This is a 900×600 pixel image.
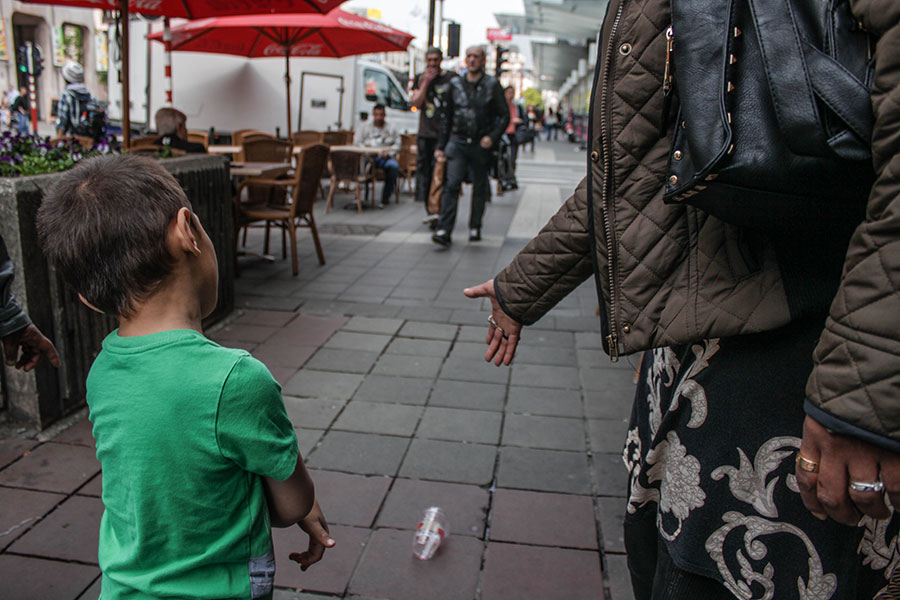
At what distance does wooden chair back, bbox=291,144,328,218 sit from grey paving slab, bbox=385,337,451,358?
6.98ft

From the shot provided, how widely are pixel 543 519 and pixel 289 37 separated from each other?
29.6 feet

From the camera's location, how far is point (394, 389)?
3900 millimetres

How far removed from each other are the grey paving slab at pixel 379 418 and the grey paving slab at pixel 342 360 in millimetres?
495

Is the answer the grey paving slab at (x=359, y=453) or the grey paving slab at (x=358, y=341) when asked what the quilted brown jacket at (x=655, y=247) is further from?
the grey paving slab at (x=358, y=341)

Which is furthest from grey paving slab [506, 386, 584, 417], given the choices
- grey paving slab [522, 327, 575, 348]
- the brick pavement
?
grey paving slab [522, 327, 575, 348]

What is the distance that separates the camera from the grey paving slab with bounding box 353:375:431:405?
3.77 m

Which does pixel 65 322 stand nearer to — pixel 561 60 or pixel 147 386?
pixel 147 386

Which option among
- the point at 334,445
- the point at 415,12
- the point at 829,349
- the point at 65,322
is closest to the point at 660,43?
the point at 829,349

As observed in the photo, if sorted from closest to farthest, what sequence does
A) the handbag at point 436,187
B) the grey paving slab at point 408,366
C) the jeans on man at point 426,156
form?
the grey paving slab at point 408,366 → the handbag at point 436,187 → the jeans on man at point 426,156

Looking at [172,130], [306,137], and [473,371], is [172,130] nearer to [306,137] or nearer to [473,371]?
[306,137]

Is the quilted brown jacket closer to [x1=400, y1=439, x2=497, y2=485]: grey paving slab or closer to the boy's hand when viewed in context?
the boy's hand

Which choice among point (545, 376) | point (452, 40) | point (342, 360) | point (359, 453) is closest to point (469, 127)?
point (342, 360)

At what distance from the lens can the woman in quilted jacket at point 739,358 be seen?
38.6 inches

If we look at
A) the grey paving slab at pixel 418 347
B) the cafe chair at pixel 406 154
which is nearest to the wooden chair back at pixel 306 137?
the cafe chair at pixel 406 154
